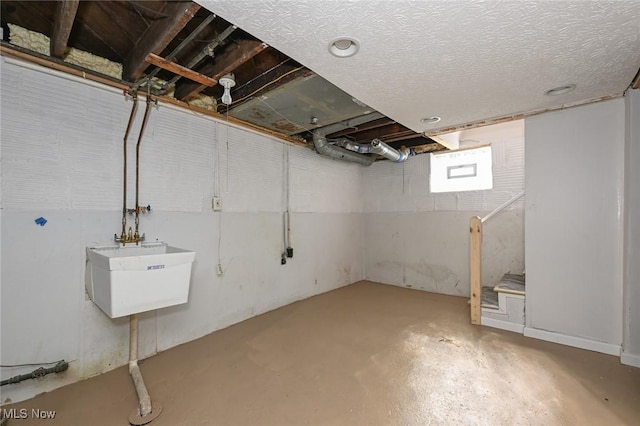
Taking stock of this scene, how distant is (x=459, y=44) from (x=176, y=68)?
1.71 metres

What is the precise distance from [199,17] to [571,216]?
125 inches

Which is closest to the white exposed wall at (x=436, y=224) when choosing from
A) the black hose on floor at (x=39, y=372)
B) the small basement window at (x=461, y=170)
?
the small basement window at (x=461, y=170)

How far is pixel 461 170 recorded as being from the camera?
3984 mm

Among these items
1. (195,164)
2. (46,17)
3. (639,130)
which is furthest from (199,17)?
(639,130)

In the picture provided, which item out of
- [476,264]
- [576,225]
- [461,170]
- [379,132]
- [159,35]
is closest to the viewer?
[159,35]

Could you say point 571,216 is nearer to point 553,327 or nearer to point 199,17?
point 553,327

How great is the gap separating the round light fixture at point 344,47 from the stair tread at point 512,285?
101 inches

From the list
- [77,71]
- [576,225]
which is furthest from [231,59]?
[576,225]

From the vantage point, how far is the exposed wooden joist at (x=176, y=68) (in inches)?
67.4

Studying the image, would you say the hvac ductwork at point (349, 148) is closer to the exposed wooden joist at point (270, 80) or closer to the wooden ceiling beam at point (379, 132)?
the wooden ceiling beam at point (379, 132)

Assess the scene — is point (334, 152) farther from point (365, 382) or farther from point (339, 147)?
point (365, 382)

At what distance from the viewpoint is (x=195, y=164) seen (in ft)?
8.20

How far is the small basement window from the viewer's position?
12.4ft

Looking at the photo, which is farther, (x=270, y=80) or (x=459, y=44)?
(x=270, y=80)
